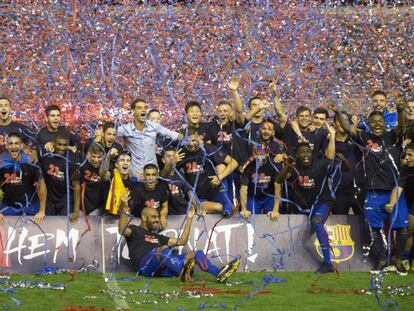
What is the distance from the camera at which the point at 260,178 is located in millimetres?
11922

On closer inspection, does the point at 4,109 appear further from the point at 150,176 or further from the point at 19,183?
the point at 150,176

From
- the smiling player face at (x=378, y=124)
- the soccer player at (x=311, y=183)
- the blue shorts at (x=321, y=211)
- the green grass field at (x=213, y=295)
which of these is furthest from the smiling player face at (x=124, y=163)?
the smiling player face at (x=378, y=124)

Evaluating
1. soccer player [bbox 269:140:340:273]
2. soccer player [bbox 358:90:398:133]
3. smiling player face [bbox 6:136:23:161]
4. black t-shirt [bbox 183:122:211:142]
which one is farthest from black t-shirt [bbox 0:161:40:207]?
soccer player [bbox 358:90:398:133]

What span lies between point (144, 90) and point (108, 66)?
1.28m

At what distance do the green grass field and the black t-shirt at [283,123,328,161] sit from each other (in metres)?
1.60

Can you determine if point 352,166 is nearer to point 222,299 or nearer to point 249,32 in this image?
point 222,299

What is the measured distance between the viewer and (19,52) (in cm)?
1884

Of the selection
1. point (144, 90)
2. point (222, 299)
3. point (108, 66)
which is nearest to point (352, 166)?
point (222, 299)

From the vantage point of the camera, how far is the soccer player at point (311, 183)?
11539mm

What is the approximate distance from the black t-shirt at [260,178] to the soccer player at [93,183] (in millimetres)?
1535

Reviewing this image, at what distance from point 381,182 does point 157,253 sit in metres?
2.54

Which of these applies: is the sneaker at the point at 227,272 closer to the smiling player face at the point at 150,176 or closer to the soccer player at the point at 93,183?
the smiling player face at the point at 150,176

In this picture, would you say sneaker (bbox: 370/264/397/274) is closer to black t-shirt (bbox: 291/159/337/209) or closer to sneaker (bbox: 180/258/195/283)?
black t-shirt (bbox: 291/159/337/209)

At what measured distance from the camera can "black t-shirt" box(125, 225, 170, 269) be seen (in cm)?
1090
